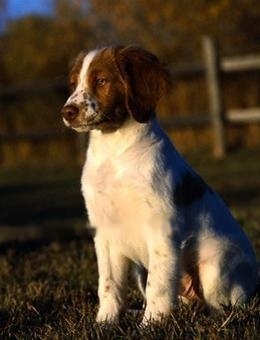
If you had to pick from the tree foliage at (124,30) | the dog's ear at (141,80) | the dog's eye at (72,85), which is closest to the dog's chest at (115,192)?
the dog's ear at (141,80)

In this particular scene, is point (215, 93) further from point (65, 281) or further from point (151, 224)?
point (151, 224)

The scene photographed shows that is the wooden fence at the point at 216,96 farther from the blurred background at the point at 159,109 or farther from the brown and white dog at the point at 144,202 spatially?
the brown and white dog at the point at 144,202

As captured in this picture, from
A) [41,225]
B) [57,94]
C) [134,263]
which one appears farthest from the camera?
[57,94]

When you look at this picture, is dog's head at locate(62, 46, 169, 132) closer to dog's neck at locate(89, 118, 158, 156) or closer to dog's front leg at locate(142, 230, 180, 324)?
dog's neck at locate(89, 118, 158, 156)

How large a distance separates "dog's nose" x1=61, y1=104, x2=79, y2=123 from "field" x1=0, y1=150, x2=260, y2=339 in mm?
961

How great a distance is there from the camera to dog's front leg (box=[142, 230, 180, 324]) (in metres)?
4.37

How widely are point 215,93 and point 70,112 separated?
37.3ft

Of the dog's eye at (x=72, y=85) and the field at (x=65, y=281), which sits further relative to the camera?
the dog's eye at (x=72, y=85)

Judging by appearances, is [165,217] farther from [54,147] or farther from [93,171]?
[54,147]

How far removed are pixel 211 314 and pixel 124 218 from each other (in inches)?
25.0

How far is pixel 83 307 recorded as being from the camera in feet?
15.8

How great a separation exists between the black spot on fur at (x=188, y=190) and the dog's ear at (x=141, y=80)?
354 mm

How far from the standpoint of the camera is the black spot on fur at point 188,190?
4.46m

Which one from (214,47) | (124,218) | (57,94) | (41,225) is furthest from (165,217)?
(57,94)
